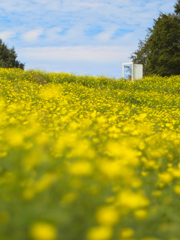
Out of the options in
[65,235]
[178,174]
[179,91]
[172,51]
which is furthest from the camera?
[172,51]

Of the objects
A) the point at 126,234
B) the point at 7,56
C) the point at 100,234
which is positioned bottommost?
the point at 126,234

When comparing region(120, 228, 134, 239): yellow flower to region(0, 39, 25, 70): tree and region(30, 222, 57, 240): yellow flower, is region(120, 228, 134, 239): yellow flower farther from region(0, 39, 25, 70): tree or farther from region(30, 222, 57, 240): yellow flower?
region(0, 39, 25, 70): tree

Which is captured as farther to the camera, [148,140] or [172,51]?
[172,51]

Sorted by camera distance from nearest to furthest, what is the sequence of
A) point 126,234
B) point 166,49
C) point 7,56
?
point 126,234, point 166,49, point 7,56

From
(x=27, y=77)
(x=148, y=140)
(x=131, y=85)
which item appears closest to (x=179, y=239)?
(x=148, y=140)

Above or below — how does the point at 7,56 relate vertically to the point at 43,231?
above

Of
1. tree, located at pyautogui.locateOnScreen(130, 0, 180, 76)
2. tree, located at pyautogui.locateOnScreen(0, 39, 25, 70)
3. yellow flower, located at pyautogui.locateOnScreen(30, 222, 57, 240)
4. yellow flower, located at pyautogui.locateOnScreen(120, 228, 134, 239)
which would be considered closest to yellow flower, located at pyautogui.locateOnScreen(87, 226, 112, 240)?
yellow flower, located at pyautogui.locateOnScreen(30, 222, 57, 240)

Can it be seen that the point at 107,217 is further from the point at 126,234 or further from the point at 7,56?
A: the point at 7,56

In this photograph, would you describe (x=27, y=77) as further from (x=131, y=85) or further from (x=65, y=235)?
(x=65, y=235)

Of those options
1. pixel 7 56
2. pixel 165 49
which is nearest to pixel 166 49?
pixel 165 49

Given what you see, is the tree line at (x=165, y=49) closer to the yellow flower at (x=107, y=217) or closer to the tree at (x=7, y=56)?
the tree at (x=7, y=56)

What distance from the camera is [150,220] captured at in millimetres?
1814

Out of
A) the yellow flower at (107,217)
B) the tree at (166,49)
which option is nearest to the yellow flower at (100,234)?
the yellow flower at (107,217)

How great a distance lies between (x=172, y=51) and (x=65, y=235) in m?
27.4
